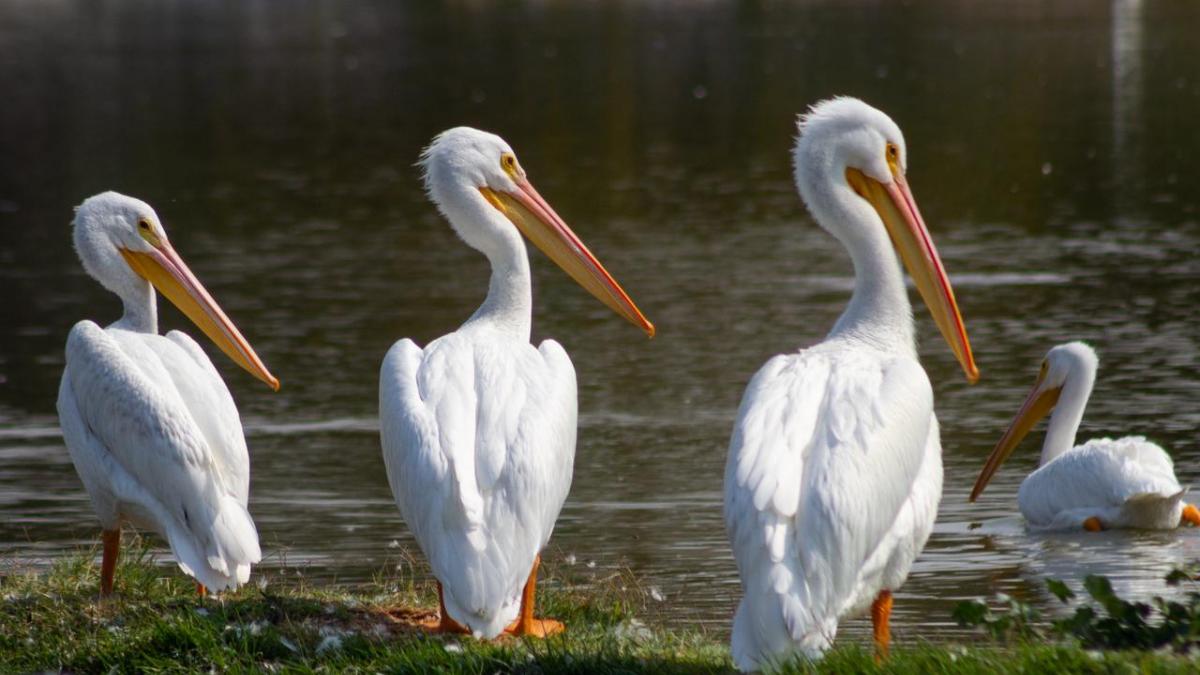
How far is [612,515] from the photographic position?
28.0ft

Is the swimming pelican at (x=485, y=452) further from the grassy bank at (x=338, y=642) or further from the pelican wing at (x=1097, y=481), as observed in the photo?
the pelican wing at (x=1097, y=481)

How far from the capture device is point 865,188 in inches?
241

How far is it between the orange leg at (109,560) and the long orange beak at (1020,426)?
3977 mm

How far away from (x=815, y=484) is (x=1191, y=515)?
3.79 m

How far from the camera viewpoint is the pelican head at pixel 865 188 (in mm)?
5930

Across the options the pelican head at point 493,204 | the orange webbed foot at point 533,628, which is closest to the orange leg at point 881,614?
the orange webbed foot at point 533,628

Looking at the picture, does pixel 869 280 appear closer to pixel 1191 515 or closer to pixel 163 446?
pixel 163 446

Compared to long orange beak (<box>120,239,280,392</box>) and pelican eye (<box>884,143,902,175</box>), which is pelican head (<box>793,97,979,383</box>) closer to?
pelican eye (<box>884,143,902,175</box>)

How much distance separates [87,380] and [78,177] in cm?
1729

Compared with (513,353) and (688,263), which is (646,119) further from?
(513,353)

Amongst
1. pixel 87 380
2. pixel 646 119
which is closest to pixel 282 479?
pixel 87 380

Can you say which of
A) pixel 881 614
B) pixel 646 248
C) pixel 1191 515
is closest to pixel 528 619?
pixel 881 614

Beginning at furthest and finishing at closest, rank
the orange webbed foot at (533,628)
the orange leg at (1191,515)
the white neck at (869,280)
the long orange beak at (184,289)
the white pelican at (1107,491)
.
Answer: the orange leg at (1191,515), the white pelican at (1107,491), the long orange beak at (184,289), the white neck at (869,280), the orange webbed foot at (533,628)

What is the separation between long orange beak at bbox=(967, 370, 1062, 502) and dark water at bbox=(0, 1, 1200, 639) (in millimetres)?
160
